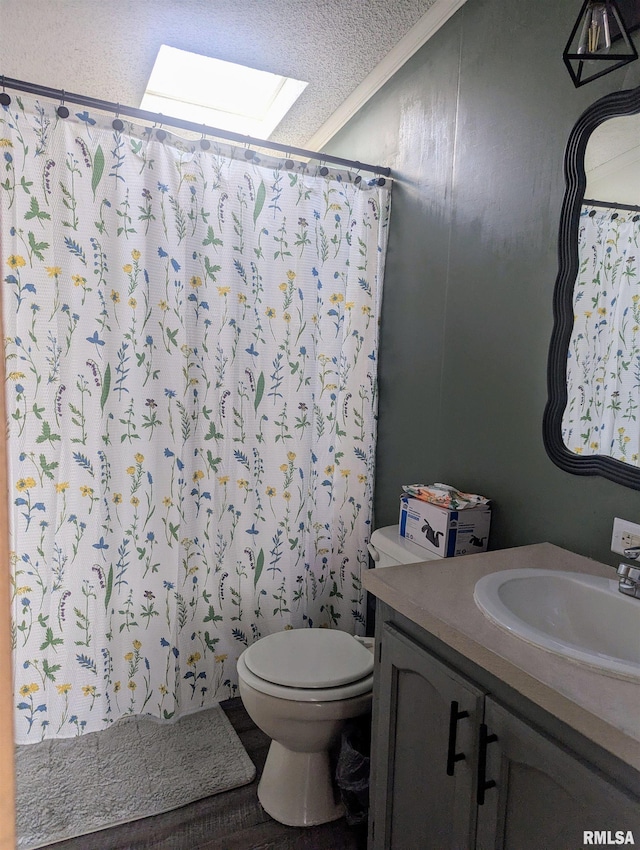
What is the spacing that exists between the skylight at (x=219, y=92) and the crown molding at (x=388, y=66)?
229 millimetres

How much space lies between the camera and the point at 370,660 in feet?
5.66

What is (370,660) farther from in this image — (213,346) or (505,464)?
(213,346)

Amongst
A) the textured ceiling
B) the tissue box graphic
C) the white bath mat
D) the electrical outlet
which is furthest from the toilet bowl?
the textured ceiling

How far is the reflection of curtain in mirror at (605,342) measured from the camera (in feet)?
4.37

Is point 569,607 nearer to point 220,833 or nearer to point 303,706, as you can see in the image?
point 303,706

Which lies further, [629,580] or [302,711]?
[302,711]

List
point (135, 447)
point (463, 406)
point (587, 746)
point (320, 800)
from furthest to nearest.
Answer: point (135, 447)
point (463, 406)
point (320, 800)
point (587, 746)

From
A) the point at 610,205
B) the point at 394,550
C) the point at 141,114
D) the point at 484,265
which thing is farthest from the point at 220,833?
the point at 141,114

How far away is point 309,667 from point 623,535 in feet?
3.06

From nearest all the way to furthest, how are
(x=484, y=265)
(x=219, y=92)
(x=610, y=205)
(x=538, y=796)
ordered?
(x=538, y=796) < (x=610, y=205) < (x=484, y=265) < (x=219, y=92)

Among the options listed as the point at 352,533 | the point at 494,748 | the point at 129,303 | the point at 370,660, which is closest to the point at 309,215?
the point at 129,303

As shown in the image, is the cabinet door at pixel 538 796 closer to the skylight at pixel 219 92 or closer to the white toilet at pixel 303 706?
the white toilet at pixel 303 706

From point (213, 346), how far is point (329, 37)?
116cm

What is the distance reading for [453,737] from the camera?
1.05 metres
